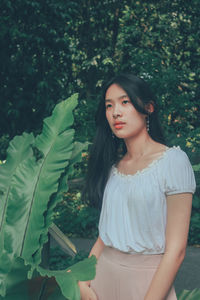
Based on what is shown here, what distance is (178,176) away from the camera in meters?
1.68

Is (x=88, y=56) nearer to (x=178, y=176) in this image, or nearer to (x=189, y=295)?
(x=189, y=295)

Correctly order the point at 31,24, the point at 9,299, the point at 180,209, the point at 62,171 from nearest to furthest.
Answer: the point at 180,209 → the point at 9,299 → the point at 62,171 → the point at 31,24

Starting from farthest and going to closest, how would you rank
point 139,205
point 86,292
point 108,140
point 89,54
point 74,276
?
1. point 89,54
2. point 108,140
3. point 86,292
4. point 139,205
5. point 74,276

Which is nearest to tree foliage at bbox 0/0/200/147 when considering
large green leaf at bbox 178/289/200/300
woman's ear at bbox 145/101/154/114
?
large green leaf at bbox 178/289/200/300

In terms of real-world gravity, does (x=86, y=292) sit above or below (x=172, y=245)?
below

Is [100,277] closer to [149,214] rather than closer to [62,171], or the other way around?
[149,214]

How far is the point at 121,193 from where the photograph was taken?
71.9 inches

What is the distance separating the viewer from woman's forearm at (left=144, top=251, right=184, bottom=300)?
1649mm

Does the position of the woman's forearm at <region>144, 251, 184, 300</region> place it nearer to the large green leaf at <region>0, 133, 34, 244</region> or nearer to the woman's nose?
the woman's nose

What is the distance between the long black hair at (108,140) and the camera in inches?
76.4

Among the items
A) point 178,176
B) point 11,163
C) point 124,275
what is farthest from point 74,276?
point 11,163

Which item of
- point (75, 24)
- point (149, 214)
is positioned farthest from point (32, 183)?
point (75, 24)

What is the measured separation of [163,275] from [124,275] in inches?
7.2

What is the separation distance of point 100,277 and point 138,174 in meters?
0.45
